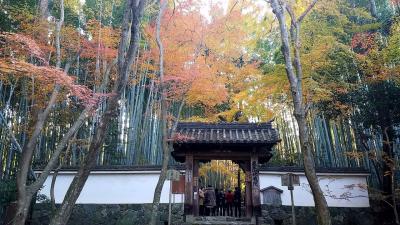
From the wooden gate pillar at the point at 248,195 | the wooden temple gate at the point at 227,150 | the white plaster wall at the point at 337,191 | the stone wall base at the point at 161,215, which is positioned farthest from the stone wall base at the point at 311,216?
the wooden temple gate at the point at 227,150

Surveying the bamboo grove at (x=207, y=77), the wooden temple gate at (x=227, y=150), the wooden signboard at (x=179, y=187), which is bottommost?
the wooden signboard at (x=179, y=187)

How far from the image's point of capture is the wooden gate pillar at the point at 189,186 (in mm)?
8844

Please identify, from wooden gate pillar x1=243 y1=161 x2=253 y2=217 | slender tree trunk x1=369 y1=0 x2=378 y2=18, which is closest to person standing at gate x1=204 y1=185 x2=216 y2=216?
wooden gate pillar x1=243 y1=161 x2=253 y2=217

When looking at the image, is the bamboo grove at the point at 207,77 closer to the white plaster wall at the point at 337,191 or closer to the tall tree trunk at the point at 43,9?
the tall tree trunk at the point at 43,9

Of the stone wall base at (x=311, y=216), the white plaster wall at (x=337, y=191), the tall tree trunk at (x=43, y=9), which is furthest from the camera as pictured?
the white plaster wall at (x=337, y=191)

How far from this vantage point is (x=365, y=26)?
36.4ft

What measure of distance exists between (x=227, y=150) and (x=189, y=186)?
1513mm

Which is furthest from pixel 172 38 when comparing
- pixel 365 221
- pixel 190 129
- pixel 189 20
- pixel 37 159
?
pixel 365 221

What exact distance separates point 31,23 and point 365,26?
11.0 meters

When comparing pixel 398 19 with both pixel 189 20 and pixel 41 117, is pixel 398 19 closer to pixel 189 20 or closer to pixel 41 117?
pixel 189 20

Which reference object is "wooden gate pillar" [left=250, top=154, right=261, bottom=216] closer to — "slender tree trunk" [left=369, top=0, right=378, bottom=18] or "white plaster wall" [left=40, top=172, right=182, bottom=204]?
"white plaster wall" [left=40, top=172, right=182, bottom=204]

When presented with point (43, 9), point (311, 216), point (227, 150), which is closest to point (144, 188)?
point (227, 150)

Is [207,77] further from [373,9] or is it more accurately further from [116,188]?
[373,9]

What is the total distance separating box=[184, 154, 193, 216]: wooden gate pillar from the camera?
884 cm
